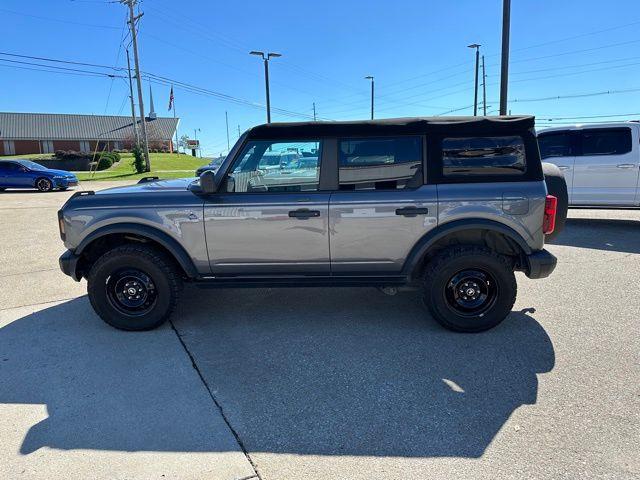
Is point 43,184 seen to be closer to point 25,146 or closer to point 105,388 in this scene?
point 105,388

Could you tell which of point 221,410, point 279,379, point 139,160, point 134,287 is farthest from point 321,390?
point 139,160

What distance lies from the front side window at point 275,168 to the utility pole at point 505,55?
955 cm

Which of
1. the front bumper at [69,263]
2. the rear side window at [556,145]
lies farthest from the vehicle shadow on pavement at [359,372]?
the rear side window at [556,145]

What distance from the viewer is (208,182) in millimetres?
3678

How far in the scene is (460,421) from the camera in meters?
2.69

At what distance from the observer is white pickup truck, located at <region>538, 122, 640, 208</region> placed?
8109 mm

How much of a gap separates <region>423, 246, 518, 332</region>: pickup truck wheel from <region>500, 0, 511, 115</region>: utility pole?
918 cm

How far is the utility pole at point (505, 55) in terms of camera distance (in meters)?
11.2

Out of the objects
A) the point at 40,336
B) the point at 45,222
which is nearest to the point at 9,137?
the point at 45,222

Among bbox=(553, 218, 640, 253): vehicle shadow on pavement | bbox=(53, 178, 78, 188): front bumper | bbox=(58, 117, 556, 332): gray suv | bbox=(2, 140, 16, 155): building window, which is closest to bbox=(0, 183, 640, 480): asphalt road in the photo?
bbox=(58, 117, 556, 332): gray suv

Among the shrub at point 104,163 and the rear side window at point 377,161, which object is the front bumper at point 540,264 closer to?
the rear side window at point 377,161

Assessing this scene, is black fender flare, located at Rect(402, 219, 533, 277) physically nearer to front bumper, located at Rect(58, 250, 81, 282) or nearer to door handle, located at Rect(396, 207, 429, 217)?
door handle, located at Rect(396, 207, 429, 217)

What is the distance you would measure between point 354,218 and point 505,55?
393 inches

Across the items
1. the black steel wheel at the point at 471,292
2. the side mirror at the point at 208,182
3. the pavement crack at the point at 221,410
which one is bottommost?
the pavement crack at the point at 221,410
